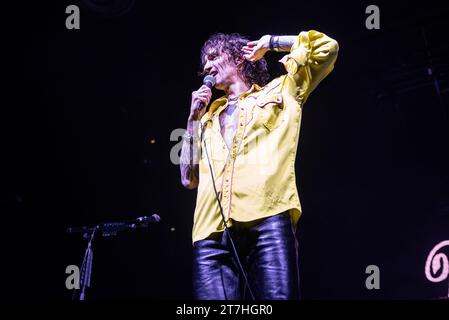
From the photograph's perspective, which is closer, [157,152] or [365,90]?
[365,90]

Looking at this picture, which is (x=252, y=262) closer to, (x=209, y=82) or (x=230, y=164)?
(x=230, y=164)

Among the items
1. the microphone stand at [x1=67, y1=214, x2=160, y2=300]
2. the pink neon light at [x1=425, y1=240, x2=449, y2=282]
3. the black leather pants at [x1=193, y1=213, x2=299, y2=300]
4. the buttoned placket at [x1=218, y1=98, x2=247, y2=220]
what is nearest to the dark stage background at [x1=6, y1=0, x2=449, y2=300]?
the pink neon light at [x1=425, y1=240, x2=449, y2=282]

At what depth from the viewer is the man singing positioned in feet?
6.27

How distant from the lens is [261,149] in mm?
2148

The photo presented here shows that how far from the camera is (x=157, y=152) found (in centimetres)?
522

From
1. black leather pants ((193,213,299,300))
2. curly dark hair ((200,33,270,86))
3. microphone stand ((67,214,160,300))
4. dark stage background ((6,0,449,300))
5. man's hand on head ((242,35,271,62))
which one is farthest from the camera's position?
dark stage background ((6,0,449,300))

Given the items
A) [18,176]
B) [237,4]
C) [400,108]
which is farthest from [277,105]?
[18,176]

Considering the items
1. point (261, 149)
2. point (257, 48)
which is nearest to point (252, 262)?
point (261, 149)

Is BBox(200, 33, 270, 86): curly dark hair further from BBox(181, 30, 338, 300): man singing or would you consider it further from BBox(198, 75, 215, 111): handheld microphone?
BBox(198, 75, 215, 111): handheld microphone

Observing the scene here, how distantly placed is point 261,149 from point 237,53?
0.80 metres

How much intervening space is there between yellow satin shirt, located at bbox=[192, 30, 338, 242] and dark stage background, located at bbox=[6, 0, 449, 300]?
242cm

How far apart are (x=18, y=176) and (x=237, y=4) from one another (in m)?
2.63

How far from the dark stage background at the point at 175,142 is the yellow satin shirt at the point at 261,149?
2.42 m

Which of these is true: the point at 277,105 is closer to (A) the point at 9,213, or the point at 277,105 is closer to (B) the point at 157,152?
(B) the point at 157,152
